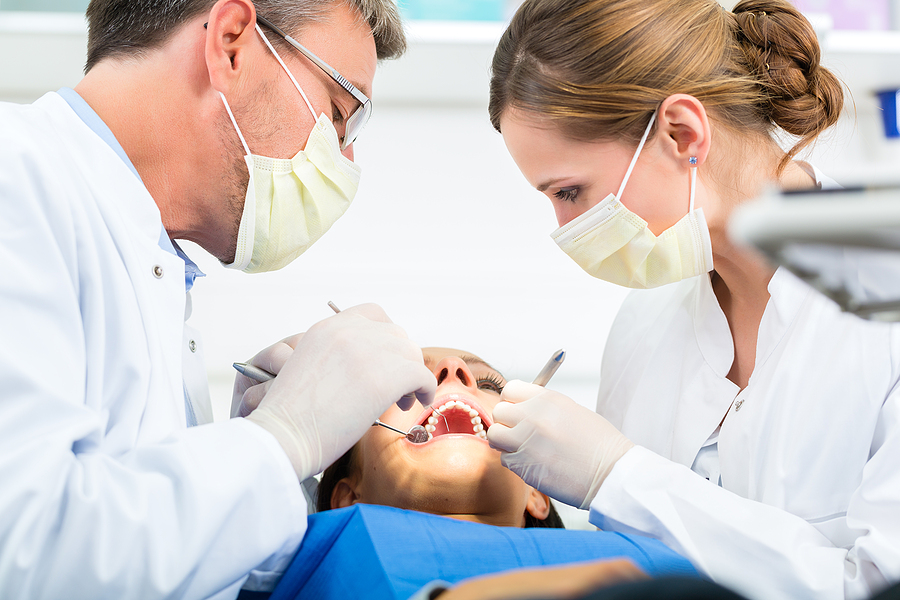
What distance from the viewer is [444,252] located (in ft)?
8.37

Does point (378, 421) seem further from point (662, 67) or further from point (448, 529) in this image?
point (662, 67)

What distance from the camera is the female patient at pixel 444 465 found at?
4.97 ft

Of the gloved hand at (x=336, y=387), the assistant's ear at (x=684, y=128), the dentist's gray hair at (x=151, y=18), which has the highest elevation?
the dentist's gray hair at (x=151, y=18)

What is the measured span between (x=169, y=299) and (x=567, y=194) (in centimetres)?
86

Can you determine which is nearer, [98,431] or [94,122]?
[98,431]

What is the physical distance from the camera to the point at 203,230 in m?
1.49

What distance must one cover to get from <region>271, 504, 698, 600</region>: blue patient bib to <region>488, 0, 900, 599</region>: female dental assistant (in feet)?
0.54

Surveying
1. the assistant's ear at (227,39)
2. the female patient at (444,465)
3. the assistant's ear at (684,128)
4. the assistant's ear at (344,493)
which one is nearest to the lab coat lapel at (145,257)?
the assistant's ear at (227,39)

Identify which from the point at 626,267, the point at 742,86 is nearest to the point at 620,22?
the point at 742,86

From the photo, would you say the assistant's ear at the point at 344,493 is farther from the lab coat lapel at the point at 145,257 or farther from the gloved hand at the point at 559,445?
the lab coat lapel at the point at 145,257

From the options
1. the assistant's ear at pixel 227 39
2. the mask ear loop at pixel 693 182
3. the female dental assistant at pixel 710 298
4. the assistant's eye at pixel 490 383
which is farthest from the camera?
the assistant's eye at pixel 490 383

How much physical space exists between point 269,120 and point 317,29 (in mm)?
234

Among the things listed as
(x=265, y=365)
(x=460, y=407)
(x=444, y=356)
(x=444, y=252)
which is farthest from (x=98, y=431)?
(x=444, y=252)

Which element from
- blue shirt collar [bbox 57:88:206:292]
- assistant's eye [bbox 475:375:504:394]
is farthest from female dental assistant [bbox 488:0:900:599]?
blue shirt collar [bbox 57:88:206:292]
